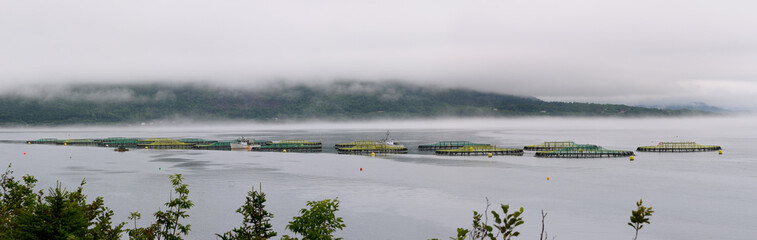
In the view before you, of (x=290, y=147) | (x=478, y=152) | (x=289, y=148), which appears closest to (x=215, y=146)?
(x=290, y=147)

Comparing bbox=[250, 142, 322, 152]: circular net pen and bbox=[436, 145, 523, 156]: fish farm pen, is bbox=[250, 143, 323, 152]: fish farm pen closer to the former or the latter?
bbox=[250, 142, 322, 152]: circular net pen

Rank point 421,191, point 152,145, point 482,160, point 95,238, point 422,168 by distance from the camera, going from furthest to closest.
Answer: point 152,145 → point 482,160 → point 422,168 → point 421,191 → point 95,238

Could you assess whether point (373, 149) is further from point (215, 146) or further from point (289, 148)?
point (215, 146)

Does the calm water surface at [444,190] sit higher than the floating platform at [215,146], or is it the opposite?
the floating platform at [215,146]

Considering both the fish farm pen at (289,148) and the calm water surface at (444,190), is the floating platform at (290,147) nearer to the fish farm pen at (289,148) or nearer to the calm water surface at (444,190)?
the fish farm pen at (289,148)

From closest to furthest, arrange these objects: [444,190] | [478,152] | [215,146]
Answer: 1. [444,190]
2. [478,152]
3. [215,146]

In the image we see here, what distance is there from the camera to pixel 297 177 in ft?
251

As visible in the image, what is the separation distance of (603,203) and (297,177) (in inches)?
1615

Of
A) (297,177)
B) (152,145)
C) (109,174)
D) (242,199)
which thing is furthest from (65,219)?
(152,145)

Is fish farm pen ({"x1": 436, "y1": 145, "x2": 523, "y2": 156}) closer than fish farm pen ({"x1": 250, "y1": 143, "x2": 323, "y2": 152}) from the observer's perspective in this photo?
Yes

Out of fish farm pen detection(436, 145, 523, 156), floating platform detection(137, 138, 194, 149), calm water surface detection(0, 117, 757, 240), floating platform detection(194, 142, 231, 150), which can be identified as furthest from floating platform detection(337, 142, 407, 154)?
floating platform detection(137, 138, 194, 149)

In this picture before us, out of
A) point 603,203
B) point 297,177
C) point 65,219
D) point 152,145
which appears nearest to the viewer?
point 65,219

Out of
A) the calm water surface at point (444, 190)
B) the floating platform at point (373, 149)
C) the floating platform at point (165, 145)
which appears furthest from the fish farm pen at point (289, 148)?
the calm water surface at point (444, 190)

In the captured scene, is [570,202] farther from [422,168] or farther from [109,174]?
[109,174]
